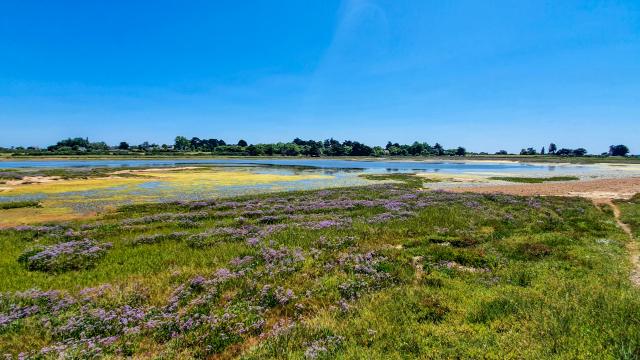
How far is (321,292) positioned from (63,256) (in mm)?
12771

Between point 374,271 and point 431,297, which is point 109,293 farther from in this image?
point 431,297

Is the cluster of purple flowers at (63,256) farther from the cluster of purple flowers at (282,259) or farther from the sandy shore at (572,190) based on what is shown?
the sandy shore at (572,190)

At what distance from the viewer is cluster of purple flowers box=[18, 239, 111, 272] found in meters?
14.5

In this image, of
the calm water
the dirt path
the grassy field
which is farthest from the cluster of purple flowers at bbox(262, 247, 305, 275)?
the calm water

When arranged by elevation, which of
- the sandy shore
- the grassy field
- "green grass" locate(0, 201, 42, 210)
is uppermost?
the grassy field

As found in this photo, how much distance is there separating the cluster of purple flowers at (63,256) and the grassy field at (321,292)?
0.08 meters

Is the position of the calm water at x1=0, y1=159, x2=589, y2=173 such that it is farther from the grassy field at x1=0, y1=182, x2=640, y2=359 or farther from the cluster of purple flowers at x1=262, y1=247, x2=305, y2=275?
the cluster of purple flowers at x1=262, y1=247, x2=305, y2=275

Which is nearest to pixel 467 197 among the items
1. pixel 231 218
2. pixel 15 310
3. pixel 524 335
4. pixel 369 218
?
pixel 369 218

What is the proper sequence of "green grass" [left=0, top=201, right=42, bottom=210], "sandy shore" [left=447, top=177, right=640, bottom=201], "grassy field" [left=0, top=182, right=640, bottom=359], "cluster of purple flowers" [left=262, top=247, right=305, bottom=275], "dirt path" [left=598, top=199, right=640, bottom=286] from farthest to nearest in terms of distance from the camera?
"sandy shore" [left=447, top=177, right=640, bottom=201]
"green grass" [left=0, top=201, right=42, bottom=210]
"cluster of purple flowers" [left=262, top=247, right=305, bottom=275]
"dirt path" [left=598, top=199, right=640, bottom=286]
"grassy field" [left=0, top=182, right=640, bottom=359]

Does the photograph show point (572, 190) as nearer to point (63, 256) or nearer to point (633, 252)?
point (633, 252)

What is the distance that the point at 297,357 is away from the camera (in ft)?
24.0

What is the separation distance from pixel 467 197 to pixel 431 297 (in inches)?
1095

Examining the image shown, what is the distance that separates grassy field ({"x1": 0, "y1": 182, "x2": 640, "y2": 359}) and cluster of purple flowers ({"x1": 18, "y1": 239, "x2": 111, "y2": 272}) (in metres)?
0.08

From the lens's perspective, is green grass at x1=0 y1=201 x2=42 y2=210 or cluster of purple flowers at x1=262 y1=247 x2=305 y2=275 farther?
green grass at x1=0 y1=201 x2=42 y2=210
